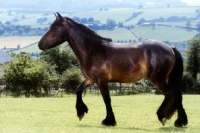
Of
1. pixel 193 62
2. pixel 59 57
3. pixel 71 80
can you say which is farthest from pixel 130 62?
pixel 59 57

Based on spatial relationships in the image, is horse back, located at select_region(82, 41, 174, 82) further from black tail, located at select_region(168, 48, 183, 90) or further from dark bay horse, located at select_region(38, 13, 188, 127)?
black tail, located at select_region(168, 48, 183, 90)

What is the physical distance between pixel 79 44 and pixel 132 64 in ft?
5.24

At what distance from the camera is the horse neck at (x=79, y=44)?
12.2 m

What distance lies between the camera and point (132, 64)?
11.8m

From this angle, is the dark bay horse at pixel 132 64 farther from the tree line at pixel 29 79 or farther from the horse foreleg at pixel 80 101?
the tree line at pixel 29 79

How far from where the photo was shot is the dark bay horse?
11.7 metres

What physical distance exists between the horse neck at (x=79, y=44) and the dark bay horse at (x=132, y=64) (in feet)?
0.08

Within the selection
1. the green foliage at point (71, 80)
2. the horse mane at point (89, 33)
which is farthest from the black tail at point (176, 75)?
the green foliage at point (71, 80)

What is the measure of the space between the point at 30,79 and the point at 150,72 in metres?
42.4

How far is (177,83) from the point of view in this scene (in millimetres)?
11789

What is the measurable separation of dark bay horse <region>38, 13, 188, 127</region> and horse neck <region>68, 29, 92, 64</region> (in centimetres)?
2

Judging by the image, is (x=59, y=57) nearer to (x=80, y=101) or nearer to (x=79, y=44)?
(x=80, y=101)

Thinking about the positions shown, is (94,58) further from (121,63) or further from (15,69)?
(15,69)

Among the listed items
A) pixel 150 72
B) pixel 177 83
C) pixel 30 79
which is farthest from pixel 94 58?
pixel 30 79
